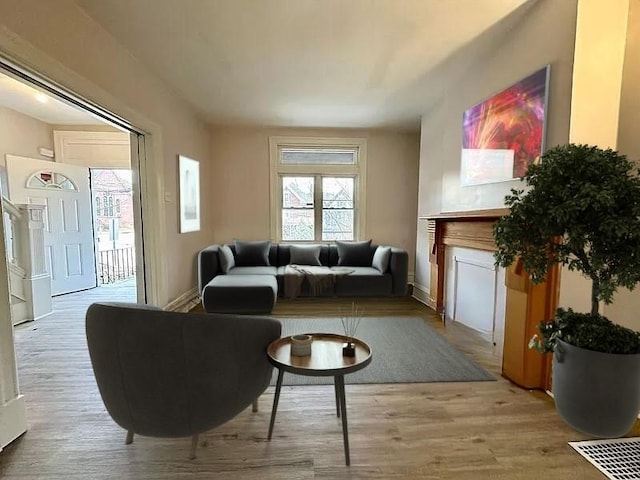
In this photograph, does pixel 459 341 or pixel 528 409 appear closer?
pixel 528 409

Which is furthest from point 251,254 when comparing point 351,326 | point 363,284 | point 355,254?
point 351,326

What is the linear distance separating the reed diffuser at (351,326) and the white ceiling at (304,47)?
2242 mm

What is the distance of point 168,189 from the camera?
382cm

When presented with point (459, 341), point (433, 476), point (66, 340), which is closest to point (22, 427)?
point (66, 340)

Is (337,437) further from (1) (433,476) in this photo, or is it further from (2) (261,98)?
(2) (261,98)

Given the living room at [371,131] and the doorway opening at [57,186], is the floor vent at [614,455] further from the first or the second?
the doorway opening at [57,186]

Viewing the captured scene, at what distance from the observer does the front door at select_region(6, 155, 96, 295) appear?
4.46 metres

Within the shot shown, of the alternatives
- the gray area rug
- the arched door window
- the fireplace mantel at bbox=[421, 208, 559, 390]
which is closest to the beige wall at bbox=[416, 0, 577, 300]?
the fireplace mantel at bbox=[421, 208, 559, 390]

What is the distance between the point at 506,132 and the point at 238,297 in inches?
122

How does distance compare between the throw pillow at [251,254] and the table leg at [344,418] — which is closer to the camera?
the table leg at [344,418]

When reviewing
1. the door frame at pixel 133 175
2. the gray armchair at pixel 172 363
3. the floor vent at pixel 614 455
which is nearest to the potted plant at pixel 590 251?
the floor vent at pixel 614 455

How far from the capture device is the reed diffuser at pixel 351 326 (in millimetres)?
1692

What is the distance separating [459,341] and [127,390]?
276 cm

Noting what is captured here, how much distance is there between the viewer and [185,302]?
4254 mm
